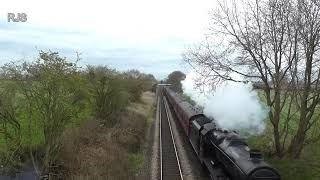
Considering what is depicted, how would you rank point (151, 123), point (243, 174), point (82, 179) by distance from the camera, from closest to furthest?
1. point (243, 174)
2. point (82, 179)
3. point (151, 123)

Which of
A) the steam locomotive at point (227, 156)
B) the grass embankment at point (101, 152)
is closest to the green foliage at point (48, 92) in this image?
the grass embankment at point (101, 152)

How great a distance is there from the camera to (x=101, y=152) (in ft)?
75.8

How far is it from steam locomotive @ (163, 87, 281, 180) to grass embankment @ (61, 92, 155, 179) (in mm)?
3981

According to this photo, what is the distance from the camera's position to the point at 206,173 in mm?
21875

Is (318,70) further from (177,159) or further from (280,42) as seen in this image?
(177,159)

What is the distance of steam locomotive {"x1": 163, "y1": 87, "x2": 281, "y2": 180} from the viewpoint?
1370cm

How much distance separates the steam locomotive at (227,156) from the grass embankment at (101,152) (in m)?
3.98

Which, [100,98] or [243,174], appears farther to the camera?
[100,98]

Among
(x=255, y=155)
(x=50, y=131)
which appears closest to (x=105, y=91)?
(x=50, y=131)

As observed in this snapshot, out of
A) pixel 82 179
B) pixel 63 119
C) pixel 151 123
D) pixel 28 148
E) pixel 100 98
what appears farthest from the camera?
pixel 151 123

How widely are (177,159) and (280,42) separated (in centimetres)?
922

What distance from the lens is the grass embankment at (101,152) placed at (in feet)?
65.8

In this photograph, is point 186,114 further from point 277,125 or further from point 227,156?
point 227,156

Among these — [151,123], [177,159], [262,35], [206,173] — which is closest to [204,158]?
[206,173]
